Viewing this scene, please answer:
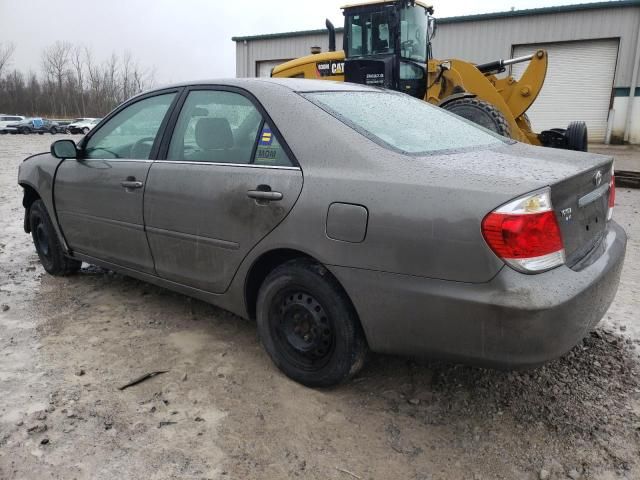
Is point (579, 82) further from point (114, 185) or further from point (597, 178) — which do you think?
point (114, 185)

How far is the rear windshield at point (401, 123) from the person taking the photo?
8.70ft

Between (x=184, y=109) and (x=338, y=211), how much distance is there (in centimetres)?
152

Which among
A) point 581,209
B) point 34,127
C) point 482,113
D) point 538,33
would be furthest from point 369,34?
point 34,127

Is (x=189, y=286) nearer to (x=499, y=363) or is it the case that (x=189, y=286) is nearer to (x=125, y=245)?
(x=125, y=245)

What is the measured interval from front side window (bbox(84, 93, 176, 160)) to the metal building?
2093cm

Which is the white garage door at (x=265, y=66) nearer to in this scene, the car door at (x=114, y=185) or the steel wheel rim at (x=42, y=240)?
the steel wheel rim at (x=42, y=240)

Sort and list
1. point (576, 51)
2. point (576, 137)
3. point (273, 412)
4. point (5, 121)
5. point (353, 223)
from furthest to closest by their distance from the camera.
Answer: point (5, 121)
point (576, 51)
point (576, 137)
point (273, 412)
point (353, 223)

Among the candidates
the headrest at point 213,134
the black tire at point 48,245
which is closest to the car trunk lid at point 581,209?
the headrest at point 213,134

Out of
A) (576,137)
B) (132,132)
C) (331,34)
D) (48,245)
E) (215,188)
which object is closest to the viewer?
(215,188)

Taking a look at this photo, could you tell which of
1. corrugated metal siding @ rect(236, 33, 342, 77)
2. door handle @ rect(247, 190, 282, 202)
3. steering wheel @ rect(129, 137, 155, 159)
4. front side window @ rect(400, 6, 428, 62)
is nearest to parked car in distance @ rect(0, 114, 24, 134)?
corrugated metal siding @ rect(236, 33, 342, 77)

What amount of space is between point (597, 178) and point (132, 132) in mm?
2945

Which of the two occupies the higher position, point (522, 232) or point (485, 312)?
point (522, 232)

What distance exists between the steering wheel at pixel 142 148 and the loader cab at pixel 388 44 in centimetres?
610

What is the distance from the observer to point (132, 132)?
12.3 feet
